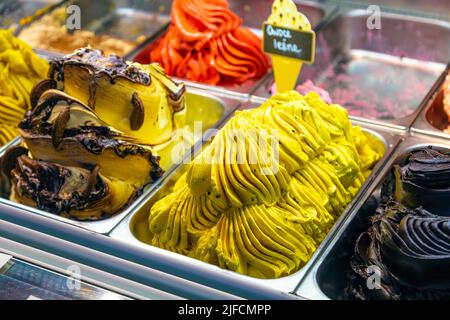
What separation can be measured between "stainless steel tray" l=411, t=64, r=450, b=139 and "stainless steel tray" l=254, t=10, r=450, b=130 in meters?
0.25

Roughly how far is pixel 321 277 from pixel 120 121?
A: 775 millimetres

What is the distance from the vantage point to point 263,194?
5.91 feet

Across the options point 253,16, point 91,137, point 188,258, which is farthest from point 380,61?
point 188,258

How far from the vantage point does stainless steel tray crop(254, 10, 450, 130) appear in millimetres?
2859

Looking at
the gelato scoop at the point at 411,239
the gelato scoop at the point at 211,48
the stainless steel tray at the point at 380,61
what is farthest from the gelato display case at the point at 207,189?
the stainless steel tray at the point at 380,61

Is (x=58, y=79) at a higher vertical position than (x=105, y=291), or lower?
higher

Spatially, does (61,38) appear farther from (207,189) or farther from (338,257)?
(338,257)

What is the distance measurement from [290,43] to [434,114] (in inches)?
24.1

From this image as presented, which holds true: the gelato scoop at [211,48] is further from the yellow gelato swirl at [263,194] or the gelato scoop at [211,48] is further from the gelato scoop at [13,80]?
the yellow gelato swirl at [263,194]

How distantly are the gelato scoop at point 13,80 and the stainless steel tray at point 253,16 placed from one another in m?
0.52

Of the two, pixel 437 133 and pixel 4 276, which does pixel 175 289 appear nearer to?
pixel 4 276
